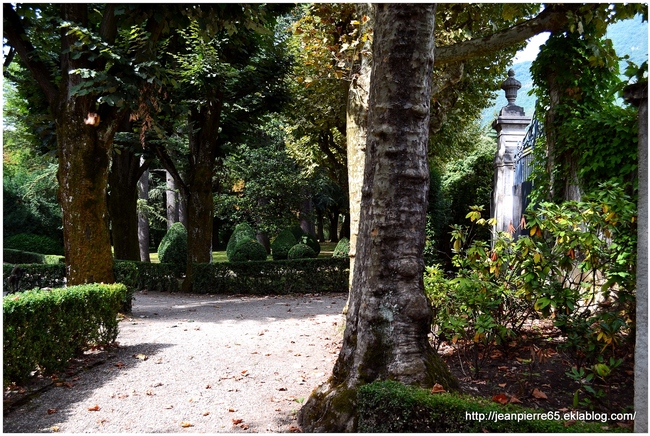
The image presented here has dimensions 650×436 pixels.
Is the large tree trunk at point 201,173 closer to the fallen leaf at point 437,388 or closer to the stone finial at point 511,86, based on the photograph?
the stone finial at point 511,86

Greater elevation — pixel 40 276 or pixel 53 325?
pixel 53 325

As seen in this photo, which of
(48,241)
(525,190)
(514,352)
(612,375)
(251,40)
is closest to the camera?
(612,375)

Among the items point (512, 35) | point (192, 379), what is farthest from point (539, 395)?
point (512, 35)

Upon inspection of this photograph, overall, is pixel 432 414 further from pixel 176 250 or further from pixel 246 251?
pixel 176 250

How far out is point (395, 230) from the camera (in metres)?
4.30

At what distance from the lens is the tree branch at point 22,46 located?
8844 millimetres

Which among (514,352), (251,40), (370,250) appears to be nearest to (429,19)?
(370,250)

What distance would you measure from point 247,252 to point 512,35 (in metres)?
12.8

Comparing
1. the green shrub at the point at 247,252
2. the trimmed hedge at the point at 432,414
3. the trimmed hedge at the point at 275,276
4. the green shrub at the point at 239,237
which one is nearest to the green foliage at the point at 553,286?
the trimmed hedge at the point at 432,414

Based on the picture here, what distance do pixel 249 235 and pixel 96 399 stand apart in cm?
1400

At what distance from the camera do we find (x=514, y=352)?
5.82 m

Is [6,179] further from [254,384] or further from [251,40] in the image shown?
[254,384]

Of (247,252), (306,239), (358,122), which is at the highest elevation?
(358,122)

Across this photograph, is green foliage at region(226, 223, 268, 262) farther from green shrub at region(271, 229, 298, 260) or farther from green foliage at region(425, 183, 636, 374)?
green foliage at region(425, 183, 636, 374)
